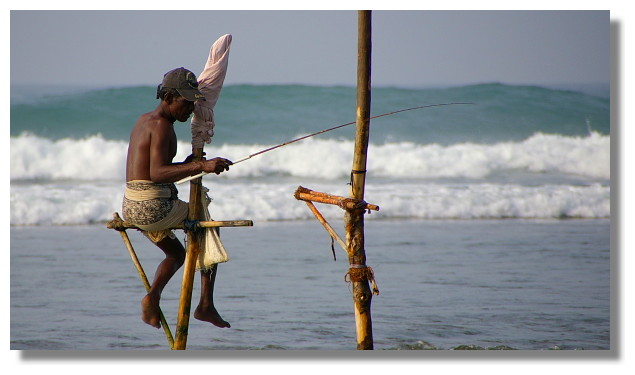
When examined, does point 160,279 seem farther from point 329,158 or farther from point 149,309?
point 329,158

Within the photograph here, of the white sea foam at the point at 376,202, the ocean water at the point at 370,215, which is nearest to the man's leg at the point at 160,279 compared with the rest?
the ocean water at the point at 370,215

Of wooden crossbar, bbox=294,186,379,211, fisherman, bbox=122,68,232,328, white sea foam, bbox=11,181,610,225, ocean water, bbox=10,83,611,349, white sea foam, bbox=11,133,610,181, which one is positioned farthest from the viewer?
white sea foam, bbox=11,133,610,181

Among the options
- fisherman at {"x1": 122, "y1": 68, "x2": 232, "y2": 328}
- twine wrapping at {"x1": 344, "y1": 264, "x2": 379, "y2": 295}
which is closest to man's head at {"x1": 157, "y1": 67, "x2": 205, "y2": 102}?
fisherman at {"x1": 122, "y1": 68, "x2": 232, "y2": 328}

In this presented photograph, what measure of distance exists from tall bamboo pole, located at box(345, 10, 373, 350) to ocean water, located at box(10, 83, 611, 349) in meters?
1.48

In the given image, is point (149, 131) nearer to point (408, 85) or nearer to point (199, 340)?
point (199, 340)

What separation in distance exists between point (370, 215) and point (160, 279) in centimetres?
637

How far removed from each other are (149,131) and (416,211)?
678cm

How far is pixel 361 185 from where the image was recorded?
4.94 m

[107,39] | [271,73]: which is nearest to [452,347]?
[271,73]

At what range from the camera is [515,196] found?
11.4m

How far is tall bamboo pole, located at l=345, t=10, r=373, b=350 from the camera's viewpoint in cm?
487

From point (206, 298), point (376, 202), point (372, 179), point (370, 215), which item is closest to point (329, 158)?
point (372, 179)

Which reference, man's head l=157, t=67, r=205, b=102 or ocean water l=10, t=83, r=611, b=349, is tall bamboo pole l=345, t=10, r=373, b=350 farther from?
ocean water l=10, t=83, r=611, b=349
